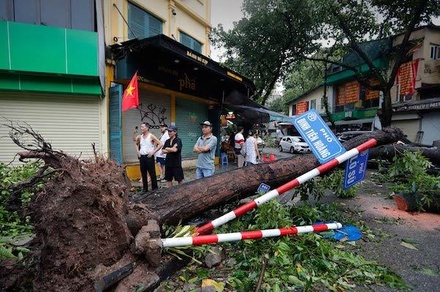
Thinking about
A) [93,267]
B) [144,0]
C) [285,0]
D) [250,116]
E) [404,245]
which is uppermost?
[285,0]

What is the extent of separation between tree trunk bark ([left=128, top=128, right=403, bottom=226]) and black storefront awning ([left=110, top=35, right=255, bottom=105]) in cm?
517

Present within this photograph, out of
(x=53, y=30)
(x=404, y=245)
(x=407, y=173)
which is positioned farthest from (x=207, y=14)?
(x=404, y=245)

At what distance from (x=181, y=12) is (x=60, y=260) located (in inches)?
434

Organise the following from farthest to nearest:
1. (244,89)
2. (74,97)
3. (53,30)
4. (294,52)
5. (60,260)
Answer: (294,52) < (244,89) < (74,97) < (53,30) < (60,260)

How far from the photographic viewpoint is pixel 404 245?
3.63m

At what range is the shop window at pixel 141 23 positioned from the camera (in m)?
8.77

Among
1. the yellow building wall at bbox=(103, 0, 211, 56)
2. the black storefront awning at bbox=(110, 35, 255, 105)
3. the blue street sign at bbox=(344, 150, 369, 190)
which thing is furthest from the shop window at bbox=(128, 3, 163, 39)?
the blue street sign at bbox=(344, 150, 369, 190)

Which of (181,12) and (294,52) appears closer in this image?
(181,12)

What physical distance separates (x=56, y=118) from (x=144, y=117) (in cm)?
272

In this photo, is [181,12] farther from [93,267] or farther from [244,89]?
[93,267]

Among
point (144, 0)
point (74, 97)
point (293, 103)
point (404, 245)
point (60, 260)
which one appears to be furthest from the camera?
point (293, 103)

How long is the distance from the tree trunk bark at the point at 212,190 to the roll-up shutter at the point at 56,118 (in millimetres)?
4543

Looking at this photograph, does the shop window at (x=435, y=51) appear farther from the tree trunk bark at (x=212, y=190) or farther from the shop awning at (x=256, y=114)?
the tree trunk bark at (x=212, y=190)

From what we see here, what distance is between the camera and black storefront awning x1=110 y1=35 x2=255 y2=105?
25.7 feet
